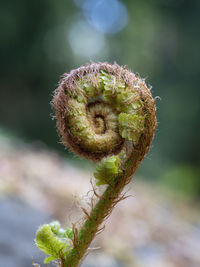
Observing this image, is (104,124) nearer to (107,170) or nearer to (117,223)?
(107,170)

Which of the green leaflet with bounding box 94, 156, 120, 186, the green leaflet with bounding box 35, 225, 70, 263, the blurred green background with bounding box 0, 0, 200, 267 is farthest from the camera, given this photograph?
the blurred green background with bounding box 0, 0, 200, 267

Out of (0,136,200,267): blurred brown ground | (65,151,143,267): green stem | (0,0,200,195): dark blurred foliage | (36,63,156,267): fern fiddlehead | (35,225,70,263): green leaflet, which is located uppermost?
(0,0,200,195): dark blurred foliage

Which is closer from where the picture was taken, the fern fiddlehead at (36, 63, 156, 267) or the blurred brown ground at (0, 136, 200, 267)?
the fern fiddlehead at (36, 63, 156, 267)

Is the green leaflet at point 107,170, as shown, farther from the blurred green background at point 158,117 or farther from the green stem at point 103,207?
the blurred green background at point 158,117

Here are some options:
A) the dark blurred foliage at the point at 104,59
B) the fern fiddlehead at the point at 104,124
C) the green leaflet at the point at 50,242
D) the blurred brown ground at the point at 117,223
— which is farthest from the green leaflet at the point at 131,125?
the dark blurred foliage at the point at 104,59

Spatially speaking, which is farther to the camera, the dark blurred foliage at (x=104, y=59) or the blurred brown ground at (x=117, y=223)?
the dark blurred foliage at (x=104, y=59)

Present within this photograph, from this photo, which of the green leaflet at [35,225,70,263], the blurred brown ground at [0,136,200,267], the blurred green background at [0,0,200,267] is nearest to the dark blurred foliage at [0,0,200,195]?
the blurred green background at [0,0,200,267]

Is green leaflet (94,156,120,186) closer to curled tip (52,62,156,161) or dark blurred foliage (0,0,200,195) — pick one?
curled tip (52,62,156,161)
